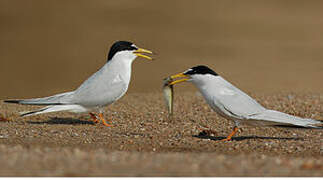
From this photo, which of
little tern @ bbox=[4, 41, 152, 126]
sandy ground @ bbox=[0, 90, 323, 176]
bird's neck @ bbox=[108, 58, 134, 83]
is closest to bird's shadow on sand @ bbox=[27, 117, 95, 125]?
sandy ground @ bbox=[0, 90, 323, 176]

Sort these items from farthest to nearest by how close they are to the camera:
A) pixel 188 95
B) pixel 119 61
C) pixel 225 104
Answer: pixel 188 95 < pixel 119 61 < pixel 225 104

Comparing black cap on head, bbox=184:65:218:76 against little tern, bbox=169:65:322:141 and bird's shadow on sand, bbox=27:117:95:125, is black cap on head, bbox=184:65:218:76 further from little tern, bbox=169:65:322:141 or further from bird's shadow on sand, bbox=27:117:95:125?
bird's shadow on sand, bbox=27:117:95:125

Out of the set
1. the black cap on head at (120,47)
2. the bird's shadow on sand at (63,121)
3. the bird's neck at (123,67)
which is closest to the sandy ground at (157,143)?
the bird's shadow on sand at (63,121)

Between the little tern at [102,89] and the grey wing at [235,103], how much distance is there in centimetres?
193

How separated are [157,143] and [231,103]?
122 cm

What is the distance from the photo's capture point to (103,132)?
7.13m

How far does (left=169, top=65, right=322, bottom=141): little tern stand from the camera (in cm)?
602

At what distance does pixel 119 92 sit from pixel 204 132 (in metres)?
1.64

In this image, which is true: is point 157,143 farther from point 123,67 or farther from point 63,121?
point 63,121

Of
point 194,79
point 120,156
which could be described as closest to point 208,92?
Result: point 194,79

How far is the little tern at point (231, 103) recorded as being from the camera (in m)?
6.02

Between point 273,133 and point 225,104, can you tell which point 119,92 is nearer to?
point 225,104

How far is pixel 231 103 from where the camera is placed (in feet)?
19.9

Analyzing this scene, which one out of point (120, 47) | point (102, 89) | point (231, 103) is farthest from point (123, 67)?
point (231, 103)
